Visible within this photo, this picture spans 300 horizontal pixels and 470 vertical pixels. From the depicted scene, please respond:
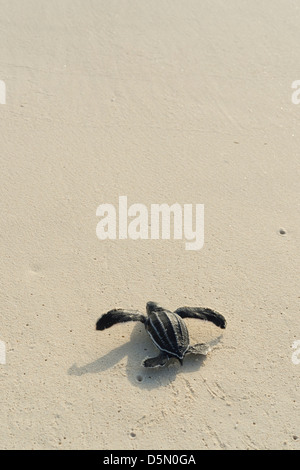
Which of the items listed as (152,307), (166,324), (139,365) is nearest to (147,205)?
(152,307)

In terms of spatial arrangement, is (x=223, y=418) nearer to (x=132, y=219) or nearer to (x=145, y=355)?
(x=145, y=355)

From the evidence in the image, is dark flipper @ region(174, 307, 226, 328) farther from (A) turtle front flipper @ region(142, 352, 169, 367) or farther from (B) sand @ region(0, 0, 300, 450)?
(A) turtle front flipper @ region(142, 352, 169, 367)

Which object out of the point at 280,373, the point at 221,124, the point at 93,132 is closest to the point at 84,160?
the point at 93,132

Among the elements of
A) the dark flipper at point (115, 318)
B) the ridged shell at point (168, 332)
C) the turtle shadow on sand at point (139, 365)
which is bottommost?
the turtle shadow on sand at point (139, 365)

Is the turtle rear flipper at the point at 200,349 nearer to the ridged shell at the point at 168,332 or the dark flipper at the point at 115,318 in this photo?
the ridged shell at the point at 168,332

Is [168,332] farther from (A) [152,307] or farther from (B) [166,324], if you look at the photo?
(A) [152,307]

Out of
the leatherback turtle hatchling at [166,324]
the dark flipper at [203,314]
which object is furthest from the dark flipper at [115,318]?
the dark flipper at [203,314]

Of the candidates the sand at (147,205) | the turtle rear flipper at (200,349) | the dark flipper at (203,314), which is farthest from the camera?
the dark flipper at (203,314)

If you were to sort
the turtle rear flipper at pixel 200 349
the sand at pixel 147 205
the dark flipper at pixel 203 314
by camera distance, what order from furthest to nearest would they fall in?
the dark flipper at pixel 203 314
the turtle rear flipper at pixel 200 349
the sand at pixel 147 205
